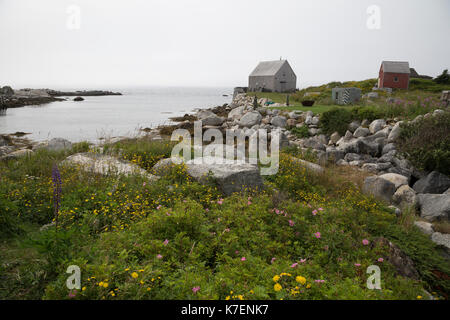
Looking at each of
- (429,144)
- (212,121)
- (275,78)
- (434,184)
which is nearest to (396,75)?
(275,78)

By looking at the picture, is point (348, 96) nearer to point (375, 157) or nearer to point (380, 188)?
point (375, 157)

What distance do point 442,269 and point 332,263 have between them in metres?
2.09

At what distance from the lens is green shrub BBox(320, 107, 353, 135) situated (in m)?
15.1

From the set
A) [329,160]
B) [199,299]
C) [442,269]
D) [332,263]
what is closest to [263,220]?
[332,263]

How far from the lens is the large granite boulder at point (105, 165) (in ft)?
21.7

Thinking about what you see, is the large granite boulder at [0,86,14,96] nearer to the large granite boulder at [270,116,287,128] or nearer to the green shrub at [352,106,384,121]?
the large granite boulder at [270,116,287,128]

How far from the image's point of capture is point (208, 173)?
6.25 meters

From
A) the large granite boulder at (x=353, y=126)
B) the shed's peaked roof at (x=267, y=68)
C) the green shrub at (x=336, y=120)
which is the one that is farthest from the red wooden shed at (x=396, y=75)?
the large granite boulder at (x=353, y=126)

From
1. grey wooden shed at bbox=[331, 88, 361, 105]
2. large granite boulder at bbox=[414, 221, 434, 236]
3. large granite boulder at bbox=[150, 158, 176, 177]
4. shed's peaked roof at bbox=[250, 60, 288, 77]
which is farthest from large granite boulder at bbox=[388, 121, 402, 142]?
shed's peaked roof at bbox=[250, 60, 288, 77]

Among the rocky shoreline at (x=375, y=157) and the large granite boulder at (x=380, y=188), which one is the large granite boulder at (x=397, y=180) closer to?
the rocky shoreline at (x=375, y=157)

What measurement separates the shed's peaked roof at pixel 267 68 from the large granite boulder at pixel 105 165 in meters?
40.2

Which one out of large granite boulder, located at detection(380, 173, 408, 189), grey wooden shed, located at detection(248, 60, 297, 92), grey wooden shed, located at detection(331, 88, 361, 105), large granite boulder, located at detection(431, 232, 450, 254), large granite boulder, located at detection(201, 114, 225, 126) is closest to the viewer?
large granite boulder, located at detection(431, 232, 450, 254)

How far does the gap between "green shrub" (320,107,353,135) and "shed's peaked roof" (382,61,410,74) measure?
2812 cm
